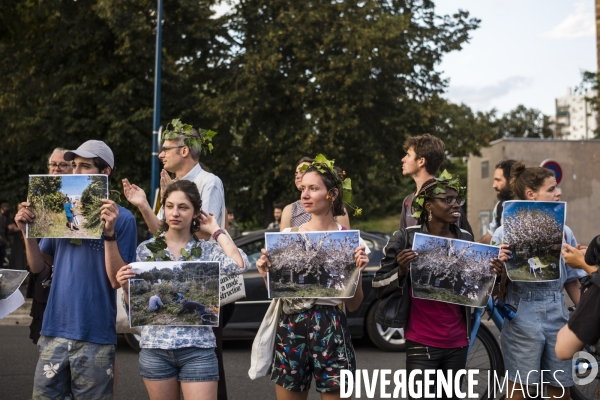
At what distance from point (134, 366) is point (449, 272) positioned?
5308mm

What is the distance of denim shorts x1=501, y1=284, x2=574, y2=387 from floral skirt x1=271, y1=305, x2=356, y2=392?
1327 millimetres

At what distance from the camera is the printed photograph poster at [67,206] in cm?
→ 445

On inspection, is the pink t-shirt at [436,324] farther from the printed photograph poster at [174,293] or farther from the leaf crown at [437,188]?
the printed photograph poster at [174,293]

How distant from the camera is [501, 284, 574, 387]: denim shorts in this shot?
203 inches

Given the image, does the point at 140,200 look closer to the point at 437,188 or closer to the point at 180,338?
the point at 180,338

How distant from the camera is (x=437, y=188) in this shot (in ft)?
15.6

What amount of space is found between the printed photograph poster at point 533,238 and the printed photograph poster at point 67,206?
2466mm

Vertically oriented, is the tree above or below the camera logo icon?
Result: above

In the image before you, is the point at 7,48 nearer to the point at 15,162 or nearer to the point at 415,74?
the point at 15,162

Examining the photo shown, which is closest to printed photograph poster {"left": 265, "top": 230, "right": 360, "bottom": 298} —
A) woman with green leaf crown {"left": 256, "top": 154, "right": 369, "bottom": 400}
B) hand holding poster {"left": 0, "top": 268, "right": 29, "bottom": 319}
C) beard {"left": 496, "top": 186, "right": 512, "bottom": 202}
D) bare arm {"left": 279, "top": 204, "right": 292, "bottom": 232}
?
woman with green leaf crown {"left": 256, "top": 154, "right": 369, "bottom": 400}

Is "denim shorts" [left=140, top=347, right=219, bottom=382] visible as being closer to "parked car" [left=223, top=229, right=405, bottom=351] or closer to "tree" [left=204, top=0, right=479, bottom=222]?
"parked car" [left=223, top=229, right=405, bottom=351]

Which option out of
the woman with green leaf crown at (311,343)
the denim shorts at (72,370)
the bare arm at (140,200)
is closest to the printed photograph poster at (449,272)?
the woman with green leaf crown at (311,343)

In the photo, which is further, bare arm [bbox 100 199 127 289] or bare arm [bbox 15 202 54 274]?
bare arm [bbox 15 202 54 274]

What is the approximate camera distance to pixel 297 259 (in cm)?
448
